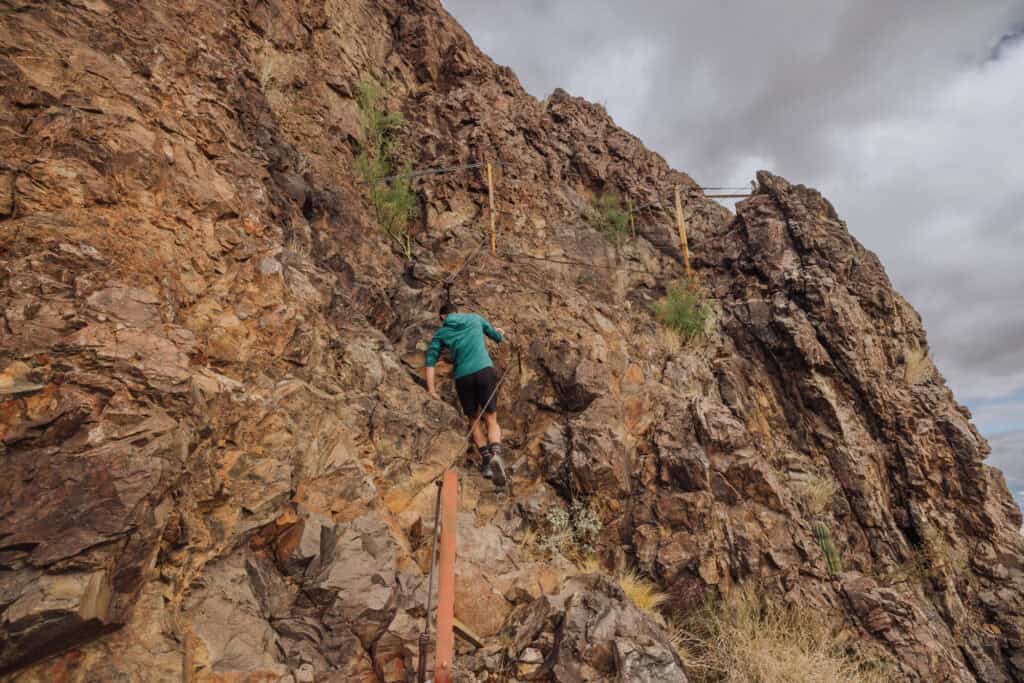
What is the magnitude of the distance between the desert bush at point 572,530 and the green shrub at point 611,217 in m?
6.06

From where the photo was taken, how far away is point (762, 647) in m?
4.00

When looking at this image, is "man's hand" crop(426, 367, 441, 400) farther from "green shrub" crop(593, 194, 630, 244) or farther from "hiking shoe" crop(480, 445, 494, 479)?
"green shrub" crop(593, 194, 630, 244)

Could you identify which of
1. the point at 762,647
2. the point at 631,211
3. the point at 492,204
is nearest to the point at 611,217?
the point at 631,211

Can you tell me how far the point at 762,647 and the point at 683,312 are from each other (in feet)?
17.1

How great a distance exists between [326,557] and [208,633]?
756mm

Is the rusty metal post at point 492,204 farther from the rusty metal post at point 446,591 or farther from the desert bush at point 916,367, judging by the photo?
the desert bush at point 916,367

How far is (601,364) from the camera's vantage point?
6133 mm

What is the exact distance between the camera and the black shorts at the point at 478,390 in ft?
16.7

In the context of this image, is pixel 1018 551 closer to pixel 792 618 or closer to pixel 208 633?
pixel 792 618

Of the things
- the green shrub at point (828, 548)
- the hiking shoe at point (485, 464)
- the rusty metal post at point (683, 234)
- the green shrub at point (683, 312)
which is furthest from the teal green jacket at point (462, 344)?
the rusty metal post at point (683, 234)

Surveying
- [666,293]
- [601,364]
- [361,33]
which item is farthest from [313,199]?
[666,293]

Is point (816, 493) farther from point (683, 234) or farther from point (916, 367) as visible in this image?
point (683, 234)

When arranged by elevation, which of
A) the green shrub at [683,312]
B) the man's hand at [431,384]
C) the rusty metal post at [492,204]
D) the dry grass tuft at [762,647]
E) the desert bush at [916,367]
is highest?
the rusty metal post at [492,204]

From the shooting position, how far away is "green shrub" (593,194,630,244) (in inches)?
378
